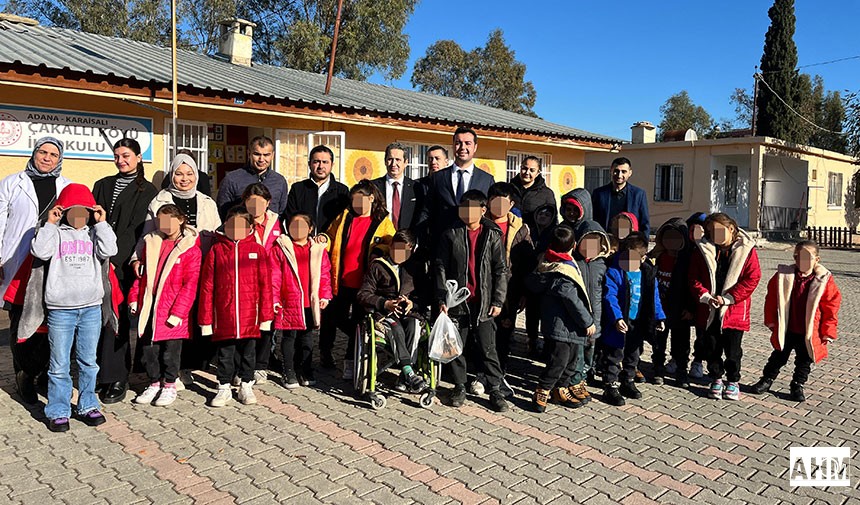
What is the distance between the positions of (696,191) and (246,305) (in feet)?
68.6

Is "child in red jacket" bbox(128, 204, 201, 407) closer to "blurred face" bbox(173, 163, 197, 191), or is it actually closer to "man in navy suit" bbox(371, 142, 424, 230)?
"blurred face" bbox(173, 163, 197, 191)

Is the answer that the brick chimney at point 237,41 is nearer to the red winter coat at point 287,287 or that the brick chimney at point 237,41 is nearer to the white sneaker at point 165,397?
the red winter coat at point 287,287

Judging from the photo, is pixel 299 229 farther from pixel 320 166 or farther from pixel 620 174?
pixel 620 174

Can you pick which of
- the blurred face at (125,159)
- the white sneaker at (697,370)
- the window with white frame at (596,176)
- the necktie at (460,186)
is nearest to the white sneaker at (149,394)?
the blurred face at (125,159)

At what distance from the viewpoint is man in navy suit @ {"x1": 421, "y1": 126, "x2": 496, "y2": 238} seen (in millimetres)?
5270

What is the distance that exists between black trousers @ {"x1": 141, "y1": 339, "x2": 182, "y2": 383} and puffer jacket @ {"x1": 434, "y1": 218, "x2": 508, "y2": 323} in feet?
6.38

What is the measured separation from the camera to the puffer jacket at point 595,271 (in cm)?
496

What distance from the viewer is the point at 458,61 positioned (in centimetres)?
3975

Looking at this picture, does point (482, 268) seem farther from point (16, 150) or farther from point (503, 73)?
point (503, 73)

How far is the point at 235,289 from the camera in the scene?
460 cm

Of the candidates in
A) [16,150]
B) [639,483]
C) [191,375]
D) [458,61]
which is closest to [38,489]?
[191,375]

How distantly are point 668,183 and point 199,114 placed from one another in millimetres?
18170

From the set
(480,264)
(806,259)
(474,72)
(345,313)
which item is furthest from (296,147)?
(474,72)

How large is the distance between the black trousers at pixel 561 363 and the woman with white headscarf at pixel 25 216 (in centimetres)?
360
